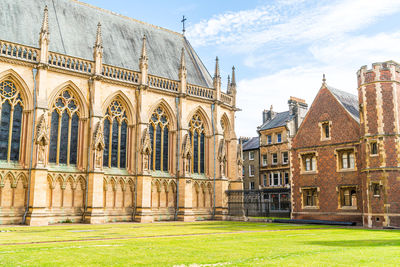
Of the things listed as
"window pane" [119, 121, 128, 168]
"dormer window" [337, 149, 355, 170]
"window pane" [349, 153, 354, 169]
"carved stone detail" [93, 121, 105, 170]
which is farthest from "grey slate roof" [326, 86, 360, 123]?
"carved stone detail" [93, 121, 105, 170]

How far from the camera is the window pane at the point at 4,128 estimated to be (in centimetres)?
2775

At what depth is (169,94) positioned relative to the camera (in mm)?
36250

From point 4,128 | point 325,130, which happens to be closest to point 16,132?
point 4,128

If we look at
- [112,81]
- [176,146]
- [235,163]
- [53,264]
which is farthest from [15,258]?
[235,163]

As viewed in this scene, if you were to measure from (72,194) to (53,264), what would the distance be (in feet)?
69.7

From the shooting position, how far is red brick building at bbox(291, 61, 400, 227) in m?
27.7

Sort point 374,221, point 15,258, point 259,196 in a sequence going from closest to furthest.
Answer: point 15,258 → point 374,221 → point 259,196

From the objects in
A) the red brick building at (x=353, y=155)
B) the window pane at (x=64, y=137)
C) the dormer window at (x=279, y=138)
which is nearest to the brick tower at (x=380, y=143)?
the red brick building at (x=353, y=155)

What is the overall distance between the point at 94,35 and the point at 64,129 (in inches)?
382

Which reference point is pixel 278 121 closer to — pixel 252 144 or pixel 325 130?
pixel 252 144

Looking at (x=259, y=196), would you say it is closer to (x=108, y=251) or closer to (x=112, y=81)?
(x=112, y=81)

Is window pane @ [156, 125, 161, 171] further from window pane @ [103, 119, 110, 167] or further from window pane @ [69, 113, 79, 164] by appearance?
window pane @ [69, 113, 79, 164]

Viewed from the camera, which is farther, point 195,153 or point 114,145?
point 195,153

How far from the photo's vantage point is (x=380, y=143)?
28.0 meters
